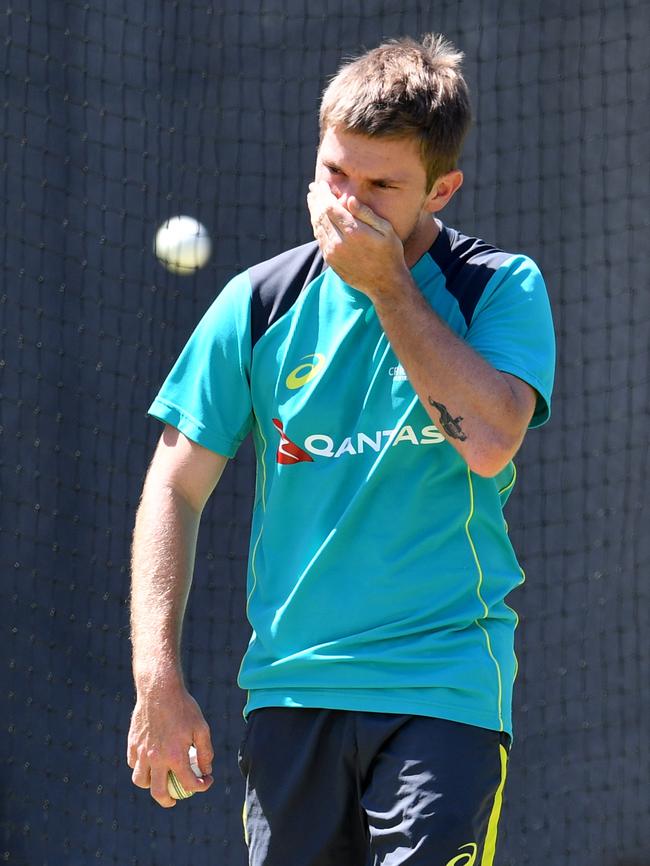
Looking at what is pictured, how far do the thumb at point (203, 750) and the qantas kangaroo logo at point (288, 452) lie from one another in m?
0.43

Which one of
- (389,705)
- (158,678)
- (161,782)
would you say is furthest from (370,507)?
(161,782)

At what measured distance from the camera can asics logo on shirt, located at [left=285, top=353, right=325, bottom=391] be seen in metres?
1.97

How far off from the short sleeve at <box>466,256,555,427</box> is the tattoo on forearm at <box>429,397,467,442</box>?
0.13m

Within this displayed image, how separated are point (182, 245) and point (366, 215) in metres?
3.21

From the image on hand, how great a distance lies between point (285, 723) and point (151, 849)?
311 centimetres

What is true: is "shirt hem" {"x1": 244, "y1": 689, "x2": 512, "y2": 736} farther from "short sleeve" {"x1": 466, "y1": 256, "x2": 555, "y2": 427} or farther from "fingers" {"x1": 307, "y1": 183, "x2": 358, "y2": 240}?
"fingers" {"x1": 307, "y1": 183, "x2": 358, "y2": 240}

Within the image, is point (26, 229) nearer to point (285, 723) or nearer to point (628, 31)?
point (628, 31)

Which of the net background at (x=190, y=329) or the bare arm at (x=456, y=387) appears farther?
the net background at (x=190, y=329)

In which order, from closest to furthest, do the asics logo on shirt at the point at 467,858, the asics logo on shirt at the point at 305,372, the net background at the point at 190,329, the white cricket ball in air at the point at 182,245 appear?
the asics logo on shirt at the point at 467,858
the asics logo on shirt at the point at 305,372
the net background at the point at 190,329
the white cricket ball in air at the point at 182,245

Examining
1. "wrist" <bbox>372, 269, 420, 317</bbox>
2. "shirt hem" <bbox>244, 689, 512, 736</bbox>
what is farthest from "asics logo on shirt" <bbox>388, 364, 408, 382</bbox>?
"shirt hem" <bbox>244, 689, 512, 736</bbox>

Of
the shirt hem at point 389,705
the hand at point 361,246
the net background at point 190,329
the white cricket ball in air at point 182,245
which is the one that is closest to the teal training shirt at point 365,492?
the shirt hem at point 389,705

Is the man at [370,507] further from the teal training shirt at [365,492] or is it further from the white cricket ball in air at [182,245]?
the white cricket ball in air at [182,245]

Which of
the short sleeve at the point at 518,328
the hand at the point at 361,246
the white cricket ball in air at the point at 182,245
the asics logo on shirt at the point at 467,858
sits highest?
the white cricket ball in air at the point at 182,245

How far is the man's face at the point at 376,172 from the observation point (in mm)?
1937
